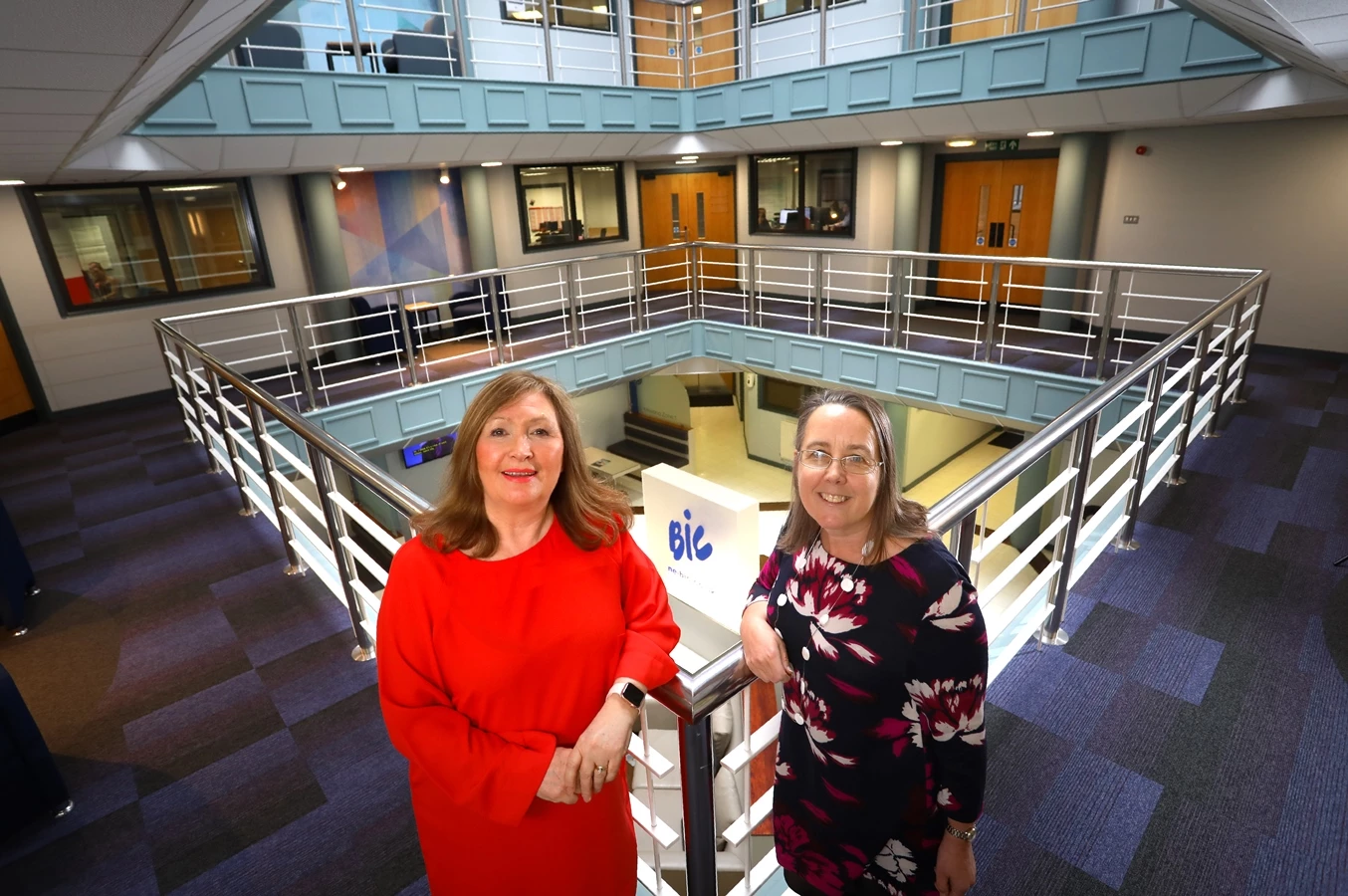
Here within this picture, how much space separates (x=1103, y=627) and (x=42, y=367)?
9.46 meters

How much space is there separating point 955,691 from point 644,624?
537mm

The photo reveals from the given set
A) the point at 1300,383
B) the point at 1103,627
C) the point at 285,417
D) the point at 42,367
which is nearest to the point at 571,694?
the point at 285,417

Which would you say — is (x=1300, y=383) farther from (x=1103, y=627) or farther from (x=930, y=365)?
(x=1103, y=627)

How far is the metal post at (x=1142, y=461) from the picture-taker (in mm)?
2883

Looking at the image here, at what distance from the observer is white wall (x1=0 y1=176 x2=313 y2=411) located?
7004 millimetres

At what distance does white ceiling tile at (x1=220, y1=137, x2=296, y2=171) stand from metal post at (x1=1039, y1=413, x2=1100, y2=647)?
7.01 meters

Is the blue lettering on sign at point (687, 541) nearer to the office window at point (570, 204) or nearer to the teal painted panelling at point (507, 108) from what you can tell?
the teal painted panelling at point (507, 108)

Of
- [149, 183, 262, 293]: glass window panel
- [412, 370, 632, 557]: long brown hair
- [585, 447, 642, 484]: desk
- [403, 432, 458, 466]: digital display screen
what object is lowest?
[585, 447, 642, 484]: desk

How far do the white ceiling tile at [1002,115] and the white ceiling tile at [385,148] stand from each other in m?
5.62

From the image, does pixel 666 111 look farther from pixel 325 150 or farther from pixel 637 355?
pixel 325 150

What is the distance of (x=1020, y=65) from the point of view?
639cm

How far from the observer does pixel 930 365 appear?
7.03 m

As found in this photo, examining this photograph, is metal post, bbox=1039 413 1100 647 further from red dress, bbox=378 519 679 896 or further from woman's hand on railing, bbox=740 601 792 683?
red dress, bbox=378 519 679 896

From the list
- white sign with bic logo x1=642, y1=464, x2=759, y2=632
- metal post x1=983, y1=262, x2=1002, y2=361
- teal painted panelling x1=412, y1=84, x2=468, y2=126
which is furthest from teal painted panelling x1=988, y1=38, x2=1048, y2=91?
teal painted panelling x1=412, y1=84, x2=468, y2=126
